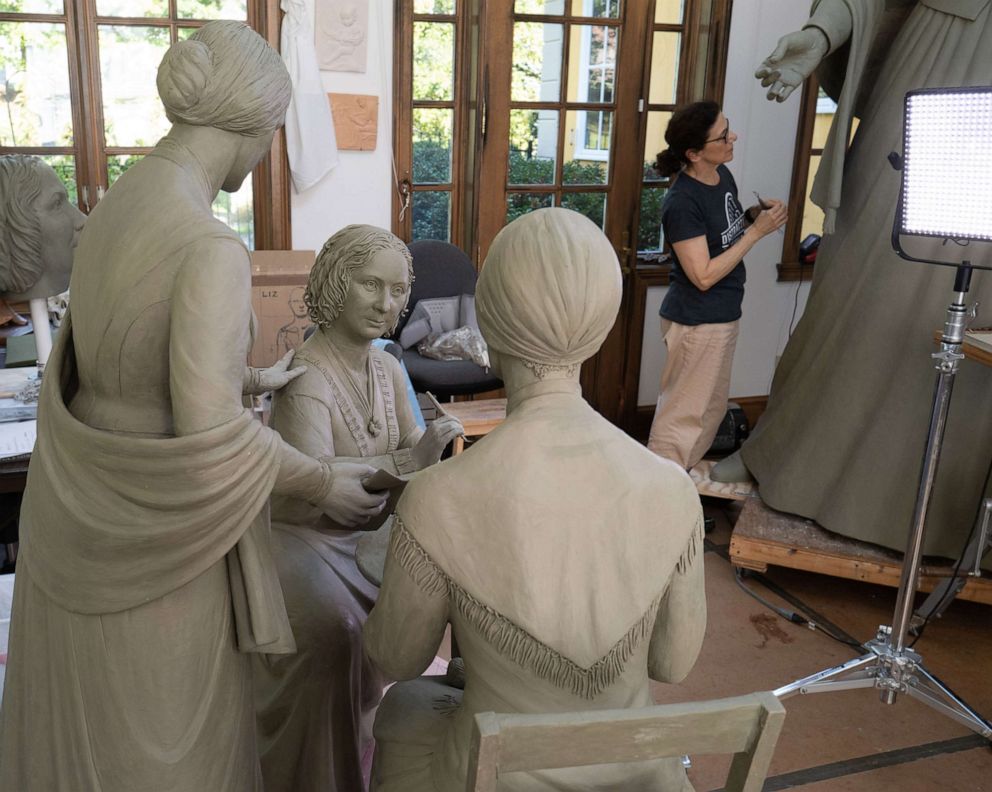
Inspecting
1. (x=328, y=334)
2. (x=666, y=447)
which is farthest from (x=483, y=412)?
(x=328, y=334)

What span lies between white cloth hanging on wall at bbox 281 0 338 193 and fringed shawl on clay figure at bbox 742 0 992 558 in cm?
212

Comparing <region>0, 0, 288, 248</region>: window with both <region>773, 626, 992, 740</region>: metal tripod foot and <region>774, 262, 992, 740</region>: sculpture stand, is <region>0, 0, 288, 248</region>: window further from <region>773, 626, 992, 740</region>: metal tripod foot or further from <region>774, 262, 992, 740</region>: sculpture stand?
<region>773, 626, 992, 740</region>: metal tripod foot

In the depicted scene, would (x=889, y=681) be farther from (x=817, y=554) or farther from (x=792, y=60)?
(x=792, y=60)

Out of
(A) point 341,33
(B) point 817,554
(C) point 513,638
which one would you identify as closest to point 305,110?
(A) point 341,33

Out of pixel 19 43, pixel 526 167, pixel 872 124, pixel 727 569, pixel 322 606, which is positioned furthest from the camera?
pixel 526 167

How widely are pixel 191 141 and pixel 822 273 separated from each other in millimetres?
2890

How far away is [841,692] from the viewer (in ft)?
9.89

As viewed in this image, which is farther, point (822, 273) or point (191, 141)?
point (822, 273)

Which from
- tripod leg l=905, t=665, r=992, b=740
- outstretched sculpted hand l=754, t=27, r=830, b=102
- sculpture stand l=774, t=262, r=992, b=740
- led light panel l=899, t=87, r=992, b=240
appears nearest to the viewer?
led light panel l=899, t=87, r=992, b=240

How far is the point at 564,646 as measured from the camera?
1271 mm

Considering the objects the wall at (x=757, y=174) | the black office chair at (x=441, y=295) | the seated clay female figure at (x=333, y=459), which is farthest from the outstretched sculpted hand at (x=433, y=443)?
the wall at (x=757, y=174)

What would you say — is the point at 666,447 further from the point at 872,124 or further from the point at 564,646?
the point at 564,646

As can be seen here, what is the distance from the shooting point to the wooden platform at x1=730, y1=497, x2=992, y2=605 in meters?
3.35

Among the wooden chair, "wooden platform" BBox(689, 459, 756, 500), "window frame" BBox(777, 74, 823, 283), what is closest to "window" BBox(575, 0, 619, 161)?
"window frame" BBox(777, 74, 823, 283)
